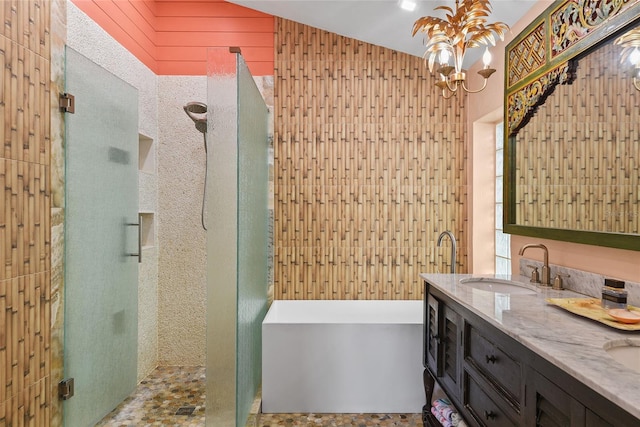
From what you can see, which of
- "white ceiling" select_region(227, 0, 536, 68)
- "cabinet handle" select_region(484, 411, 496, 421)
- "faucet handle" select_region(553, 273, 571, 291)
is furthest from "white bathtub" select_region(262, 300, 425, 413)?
"white ceiling" select_region(227, 0, 536, 68)

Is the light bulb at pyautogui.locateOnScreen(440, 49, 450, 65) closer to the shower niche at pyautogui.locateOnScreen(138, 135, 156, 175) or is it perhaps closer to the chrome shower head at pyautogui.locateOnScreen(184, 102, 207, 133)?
the chrome shower head at pyautogui.locateOnScreen(184, 102, 207, 133)

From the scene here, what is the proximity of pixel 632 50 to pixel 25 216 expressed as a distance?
2.50m

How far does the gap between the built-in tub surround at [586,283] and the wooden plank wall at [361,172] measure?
119 centimetres

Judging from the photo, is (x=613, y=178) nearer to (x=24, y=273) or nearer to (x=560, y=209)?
(x=560, y=209)

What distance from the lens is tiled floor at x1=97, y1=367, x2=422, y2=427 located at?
6.75 feet

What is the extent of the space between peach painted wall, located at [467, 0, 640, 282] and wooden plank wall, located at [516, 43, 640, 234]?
0.11m

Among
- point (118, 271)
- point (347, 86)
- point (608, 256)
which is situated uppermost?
point (347, 86)

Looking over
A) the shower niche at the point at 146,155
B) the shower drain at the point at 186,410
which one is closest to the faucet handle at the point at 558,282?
the shower drain at the point at 186,410

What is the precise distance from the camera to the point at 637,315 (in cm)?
103

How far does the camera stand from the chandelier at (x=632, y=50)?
121cm

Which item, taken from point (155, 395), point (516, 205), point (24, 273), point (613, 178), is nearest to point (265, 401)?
point (155, 395)

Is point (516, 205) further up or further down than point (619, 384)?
further up

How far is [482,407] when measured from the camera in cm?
125

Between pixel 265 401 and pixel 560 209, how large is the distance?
6.48ft
